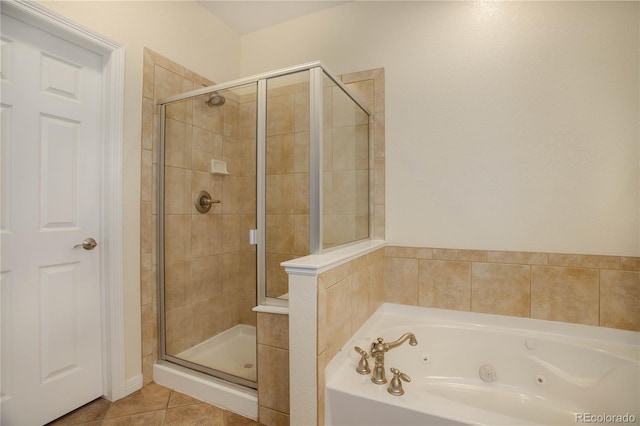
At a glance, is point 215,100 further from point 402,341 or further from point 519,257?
point 519,257

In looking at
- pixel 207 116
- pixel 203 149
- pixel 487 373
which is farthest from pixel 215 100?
pixel 487 373

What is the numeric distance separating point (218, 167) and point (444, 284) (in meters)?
1.68

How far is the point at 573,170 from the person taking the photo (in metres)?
1.72

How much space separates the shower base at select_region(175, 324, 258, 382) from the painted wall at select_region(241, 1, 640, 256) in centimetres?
121

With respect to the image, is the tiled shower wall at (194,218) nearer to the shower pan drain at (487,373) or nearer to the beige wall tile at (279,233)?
the beige wall tile at (279,233)

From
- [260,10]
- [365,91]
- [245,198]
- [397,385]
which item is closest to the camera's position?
[397,385]

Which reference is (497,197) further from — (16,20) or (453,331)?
(16,20)

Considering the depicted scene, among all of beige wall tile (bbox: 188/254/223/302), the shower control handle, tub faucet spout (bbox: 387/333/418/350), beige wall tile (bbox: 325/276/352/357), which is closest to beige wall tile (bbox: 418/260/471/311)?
tub faucet spout (bbox: 387/333/418/350)

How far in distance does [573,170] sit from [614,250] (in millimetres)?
479

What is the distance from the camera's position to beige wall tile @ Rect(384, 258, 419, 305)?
2102 millimetres

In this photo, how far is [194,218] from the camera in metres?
2.08

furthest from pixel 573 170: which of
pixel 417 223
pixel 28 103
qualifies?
pixel 28 103

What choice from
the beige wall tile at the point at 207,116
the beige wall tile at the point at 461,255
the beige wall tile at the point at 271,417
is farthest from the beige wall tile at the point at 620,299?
the beige wall tile at the point at 207,116

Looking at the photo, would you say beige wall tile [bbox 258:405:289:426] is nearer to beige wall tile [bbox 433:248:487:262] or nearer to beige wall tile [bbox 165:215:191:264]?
beige wall tile [bbox 165:215:191:264]
